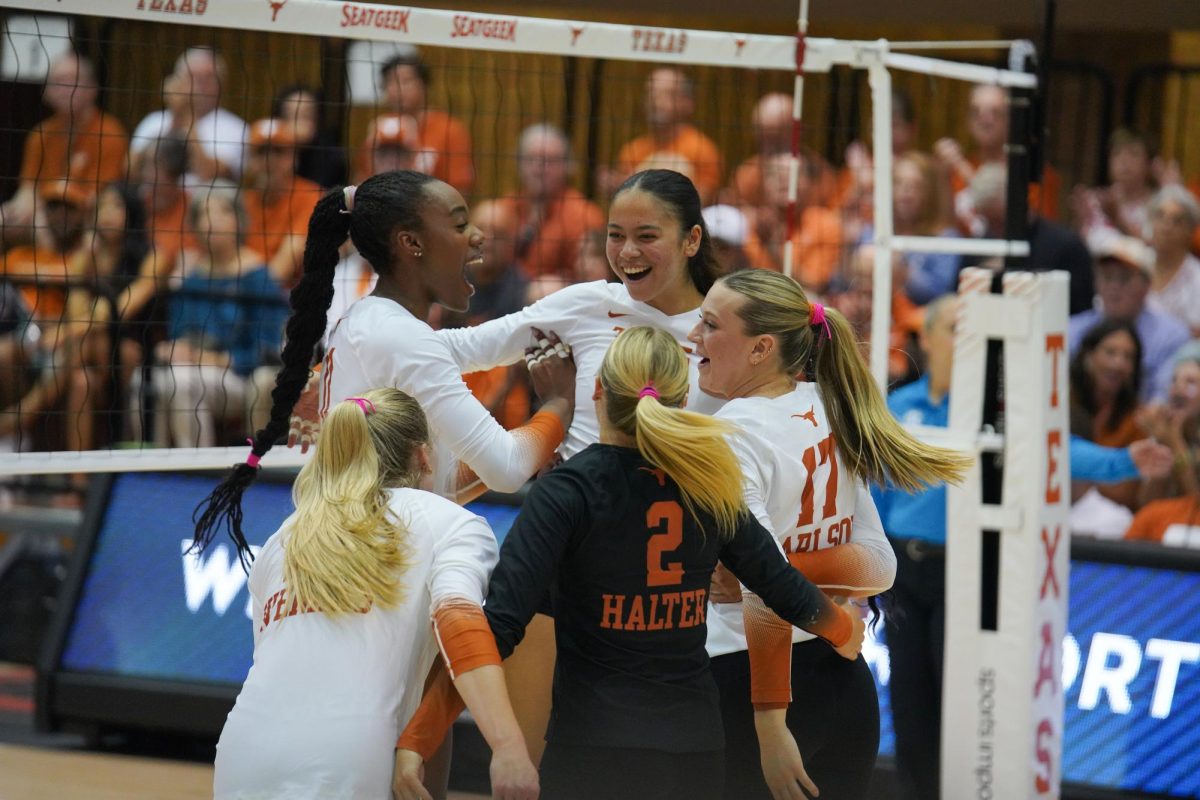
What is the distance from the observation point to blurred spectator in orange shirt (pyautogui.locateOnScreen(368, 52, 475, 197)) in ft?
26.3

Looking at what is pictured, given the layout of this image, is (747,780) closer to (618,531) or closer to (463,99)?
(618,531)

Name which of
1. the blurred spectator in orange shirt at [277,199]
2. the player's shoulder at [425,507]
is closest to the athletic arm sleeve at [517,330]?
the player's shoulder at [425,507]

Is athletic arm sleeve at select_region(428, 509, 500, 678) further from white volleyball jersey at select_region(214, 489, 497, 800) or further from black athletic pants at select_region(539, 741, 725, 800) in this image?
black athletic pants at select_region(539, 741, 725, 800)

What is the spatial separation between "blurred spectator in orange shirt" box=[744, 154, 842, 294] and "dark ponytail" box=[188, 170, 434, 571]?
416cm

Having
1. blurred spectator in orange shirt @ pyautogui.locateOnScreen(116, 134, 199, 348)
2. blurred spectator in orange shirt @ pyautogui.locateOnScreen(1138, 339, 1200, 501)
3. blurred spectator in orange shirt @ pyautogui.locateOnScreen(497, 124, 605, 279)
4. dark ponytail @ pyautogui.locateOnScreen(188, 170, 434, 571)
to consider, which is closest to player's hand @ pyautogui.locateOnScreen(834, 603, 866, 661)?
dark ponytail @ pyautogui.locateOnScreen(188, 170, 434, 571)

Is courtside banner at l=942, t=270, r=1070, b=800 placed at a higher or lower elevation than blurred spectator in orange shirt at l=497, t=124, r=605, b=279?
lower

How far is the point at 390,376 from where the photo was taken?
357cm

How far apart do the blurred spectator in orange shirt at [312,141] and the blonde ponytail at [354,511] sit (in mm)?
5171

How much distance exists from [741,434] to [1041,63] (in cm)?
243

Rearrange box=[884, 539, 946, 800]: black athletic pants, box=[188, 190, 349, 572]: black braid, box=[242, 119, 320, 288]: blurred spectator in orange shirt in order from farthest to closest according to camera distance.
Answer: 1. box=[242, 119, 320, 288]: blurred spectator in orange shirt
2. box=[884, 539, 946, 800]: black athletic pants
3. box=[188, 190, 349, 572]: black braid

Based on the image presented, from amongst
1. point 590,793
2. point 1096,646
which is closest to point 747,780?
point 590,793

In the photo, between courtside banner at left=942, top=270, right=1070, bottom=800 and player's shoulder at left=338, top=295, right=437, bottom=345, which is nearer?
player's shoulder at left=338, top=295, right=437, bottom=345

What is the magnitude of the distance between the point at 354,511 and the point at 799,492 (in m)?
0.96

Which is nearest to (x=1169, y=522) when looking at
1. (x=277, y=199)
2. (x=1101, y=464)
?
(x=1101, y=464)
